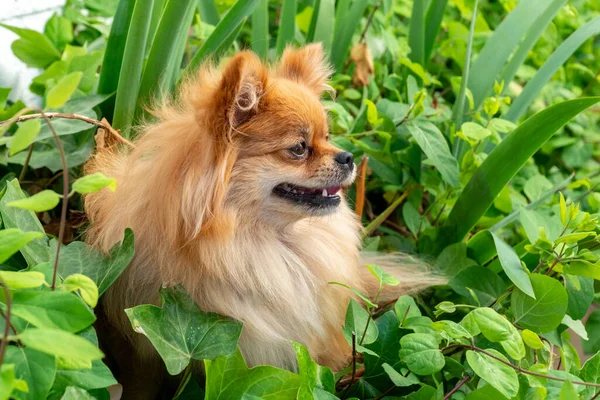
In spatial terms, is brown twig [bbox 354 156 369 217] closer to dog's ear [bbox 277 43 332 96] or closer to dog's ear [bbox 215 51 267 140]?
dog's ear [bbox 277 43 332 96]

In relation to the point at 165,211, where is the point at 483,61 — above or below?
above

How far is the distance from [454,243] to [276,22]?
104cm

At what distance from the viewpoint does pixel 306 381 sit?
0.92 metres

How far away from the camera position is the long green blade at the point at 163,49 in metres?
1.20

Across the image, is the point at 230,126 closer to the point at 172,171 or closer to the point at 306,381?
the point at 172,171

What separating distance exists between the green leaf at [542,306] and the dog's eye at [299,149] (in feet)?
1.48

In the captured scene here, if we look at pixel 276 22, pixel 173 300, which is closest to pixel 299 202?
pixel 173 300

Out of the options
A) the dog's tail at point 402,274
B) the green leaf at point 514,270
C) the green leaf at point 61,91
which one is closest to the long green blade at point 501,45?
the dog's tail at point 402,274

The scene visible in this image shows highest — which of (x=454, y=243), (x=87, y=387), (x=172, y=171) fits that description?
(x=172, y=171)

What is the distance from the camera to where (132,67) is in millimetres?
1279

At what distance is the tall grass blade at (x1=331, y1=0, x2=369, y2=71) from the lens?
1.69 meters

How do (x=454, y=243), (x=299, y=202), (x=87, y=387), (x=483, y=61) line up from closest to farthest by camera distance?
(x=87, y=387)
(x=299, y=202)
(x=454, y=243)
(x=483, y=61)

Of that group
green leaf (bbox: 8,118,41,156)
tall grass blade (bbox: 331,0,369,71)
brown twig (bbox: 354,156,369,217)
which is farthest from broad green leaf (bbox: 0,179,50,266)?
tall grass blade (bbox: 331,0,369,71)

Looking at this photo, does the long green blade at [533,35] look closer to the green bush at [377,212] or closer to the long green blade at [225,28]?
the green bush at [377,212]
